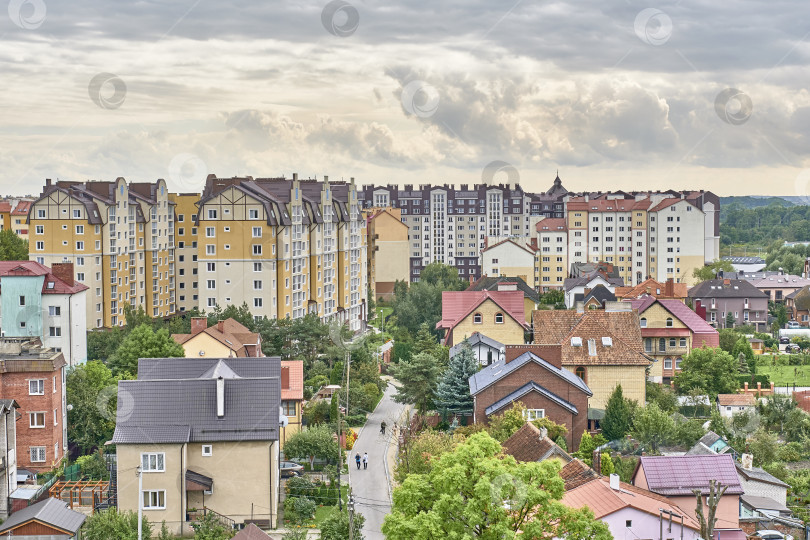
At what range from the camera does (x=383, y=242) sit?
82.9 metres

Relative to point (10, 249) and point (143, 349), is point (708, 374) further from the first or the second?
point (10, 249)

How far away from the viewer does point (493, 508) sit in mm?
16328

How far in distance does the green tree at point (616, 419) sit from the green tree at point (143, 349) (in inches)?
584

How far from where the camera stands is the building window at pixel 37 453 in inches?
A: 1153

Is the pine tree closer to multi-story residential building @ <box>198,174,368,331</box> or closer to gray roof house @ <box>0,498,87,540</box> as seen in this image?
gray roof house @ <box>0,498,87,540</box>

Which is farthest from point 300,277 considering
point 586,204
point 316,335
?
point 586,204

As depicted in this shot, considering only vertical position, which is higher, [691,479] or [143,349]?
[143,349]

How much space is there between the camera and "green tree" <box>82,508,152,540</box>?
21.8 m

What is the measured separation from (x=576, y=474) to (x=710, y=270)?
58.7 m

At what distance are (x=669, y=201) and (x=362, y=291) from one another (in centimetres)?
3124

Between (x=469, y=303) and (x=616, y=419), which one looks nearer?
(x=616, y=419)

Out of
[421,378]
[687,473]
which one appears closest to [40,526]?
[687,473]

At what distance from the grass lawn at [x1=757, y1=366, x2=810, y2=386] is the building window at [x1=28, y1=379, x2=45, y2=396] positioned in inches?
1164

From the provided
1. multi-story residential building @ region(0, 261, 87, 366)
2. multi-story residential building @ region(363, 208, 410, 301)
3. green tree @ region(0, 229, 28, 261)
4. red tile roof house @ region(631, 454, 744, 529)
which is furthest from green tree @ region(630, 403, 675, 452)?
multi-story residential building @ region(363, 208, 410, 301)
